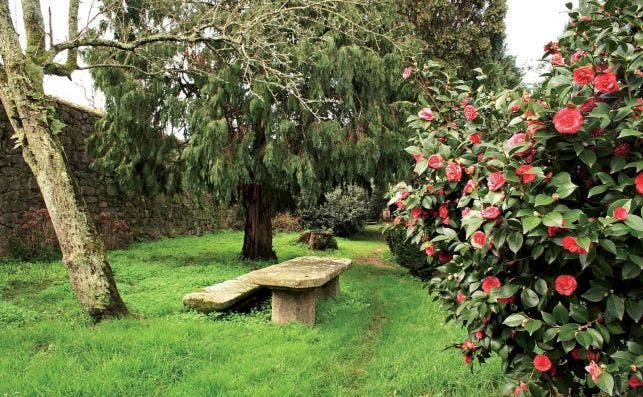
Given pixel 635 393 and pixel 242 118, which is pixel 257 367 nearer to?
pixel 635 393

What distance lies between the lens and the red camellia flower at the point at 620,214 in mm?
1686

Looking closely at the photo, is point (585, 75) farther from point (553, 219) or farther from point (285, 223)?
point (285, 223)

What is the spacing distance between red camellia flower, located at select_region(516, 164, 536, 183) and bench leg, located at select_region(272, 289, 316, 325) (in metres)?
3.49

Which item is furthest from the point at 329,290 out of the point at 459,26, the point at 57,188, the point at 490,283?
the point at 459,26

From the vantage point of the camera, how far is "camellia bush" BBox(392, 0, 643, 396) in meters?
1.78

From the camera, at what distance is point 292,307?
512 cm

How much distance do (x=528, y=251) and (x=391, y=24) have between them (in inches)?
308

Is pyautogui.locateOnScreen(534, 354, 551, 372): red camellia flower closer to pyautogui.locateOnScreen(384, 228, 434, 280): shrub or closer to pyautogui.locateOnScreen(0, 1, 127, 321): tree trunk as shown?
pyautogui.locateOnScreen(0, 1, 127, 321): tree trunk

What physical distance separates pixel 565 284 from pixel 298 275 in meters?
3.65

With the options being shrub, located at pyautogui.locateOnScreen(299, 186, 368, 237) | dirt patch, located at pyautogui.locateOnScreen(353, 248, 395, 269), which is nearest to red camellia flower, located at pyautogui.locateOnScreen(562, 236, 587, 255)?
dirt patch, located at pyautogui.locateOnScreen(353, 248, 395, 269)

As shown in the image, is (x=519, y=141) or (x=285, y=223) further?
(x=285, y=223)

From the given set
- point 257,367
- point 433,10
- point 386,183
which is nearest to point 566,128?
point 257,367

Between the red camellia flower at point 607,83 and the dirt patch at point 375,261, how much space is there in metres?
8.54

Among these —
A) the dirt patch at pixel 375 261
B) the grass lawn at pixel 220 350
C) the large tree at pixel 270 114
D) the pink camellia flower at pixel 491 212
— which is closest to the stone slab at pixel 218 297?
the grass lawn at pixel 220 350
